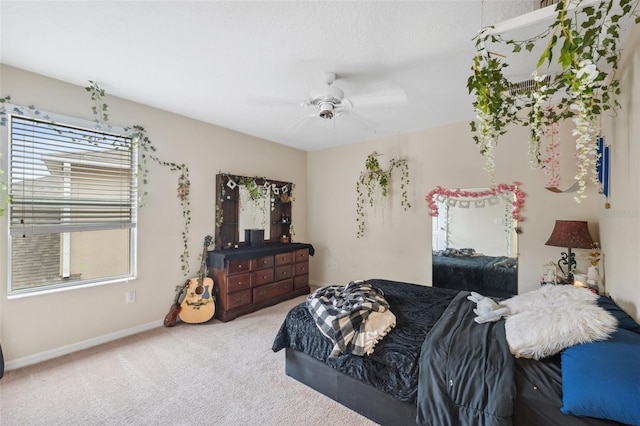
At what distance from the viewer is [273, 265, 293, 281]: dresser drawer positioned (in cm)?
414

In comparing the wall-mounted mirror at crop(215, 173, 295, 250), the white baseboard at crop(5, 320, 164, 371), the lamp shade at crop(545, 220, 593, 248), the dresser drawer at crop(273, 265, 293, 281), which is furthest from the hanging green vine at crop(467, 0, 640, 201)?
the white baseboard at crop(5, 320, 164, 371)

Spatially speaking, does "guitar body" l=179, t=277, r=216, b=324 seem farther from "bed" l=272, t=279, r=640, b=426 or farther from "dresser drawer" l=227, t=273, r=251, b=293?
"bed" l=272, t=279, r=640, b=426

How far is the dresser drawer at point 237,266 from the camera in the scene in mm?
3521

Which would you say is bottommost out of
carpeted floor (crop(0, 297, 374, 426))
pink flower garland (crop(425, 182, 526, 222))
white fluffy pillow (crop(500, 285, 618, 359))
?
carpeted floor (crop(0, 297, 374, 426))

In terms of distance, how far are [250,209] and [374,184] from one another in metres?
2.04

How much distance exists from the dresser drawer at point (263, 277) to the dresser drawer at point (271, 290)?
6 centimetres

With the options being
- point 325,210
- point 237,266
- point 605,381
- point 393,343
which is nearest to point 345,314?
point 393,343

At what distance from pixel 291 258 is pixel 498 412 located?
3.36 metres

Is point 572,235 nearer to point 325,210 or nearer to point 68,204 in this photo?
point 325,210

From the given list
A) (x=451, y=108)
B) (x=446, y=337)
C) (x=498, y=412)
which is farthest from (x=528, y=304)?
(x=451, y=108)

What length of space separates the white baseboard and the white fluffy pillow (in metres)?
3.59

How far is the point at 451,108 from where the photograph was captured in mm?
3158

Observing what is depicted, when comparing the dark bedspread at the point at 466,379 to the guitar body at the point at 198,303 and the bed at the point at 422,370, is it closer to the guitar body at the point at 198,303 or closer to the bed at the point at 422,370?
the bed at the point at 422,370

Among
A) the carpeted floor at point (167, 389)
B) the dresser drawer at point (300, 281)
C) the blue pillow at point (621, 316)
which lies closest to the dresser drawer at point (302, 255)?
the dresser drawer at point (300, 281)
